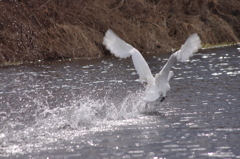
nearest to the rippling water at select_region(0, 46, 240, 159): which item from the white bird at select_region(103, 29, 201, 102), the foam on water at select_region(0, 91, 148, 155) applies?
the foam on water at select_region(0, 91, 148, 155)

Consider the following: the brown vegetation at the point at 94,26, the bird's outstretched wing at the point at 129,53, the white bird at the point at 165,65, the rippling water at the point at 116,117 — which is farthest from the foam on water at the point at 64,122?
the brown vegetation at the point at 94,26

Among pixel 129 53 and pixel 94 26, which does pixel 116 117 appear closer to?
pixel 129 53

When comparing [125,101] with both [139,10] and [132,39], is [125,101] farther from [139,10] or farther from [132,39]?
→ [139,10]

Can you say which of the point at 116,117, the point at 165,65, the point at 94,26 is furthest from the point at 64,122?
the point at 94,26

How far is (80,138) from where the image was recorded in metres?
9.27

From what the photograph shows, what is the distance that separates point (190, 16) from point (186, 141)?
24.1m

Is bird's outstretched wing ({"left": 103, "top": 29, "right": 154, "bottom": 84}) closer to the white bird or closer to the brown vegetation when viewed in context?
the white bird

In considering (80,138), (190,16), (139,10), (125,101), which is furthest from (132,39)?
(80,138)

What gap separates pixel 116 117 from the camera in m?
11.0

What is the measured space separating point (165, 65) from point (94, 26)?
636 inches

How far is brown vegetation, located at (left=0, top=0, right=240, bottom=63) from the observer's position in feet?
81.8

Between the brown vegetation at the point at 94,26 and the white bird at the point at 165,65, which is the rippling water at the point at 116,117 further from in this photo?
the brown vegetation at the point at 94,26

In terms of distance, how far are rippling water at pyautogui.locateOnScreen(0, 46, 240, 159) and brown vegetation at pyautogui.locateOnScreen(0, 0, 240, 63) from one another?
6279 mm

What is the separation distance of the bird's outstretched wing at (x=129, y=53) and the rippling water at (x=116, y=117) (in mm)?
630
